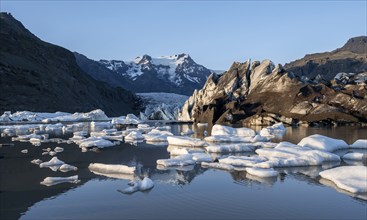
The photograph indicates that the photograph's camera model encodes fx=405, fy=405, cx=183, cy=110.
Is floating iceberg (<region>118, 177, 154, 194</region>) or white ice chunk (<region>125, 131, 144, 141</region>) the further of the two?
white ice chunk (<region>125, 131, 144, 141</region>)

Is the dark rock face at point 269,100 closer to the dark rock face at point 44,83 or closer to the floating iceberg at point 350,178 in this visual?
the dark rock face at point 44,83

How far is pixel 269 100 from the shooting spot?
61469mm

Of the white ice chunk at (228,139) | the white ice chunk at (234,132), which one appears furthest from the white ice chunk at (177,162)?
the white ice chunk at (234,132)

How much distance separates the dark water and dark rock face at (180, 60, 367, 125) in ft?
128

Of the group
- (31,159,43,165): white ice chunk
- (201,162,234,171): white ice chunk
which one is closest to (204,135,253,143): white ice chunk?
(201,162,234,171): white ice chunk

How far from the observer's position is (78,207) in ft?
37.9

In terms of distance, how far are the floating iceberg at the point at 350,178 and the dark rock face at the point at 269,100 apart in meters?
39.1

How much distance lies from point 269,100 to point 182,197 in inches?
1993

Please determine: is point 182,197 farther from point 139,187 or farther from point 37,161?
point 37,161

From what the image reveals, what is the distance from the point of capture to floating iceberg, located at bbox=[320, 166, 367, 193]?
43.3 feet

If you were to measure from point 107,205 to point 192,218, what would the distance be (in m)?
2.78

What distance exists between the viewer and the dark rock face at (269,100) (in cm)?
5456

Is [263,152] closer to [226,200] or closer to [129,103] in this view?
[226,200]

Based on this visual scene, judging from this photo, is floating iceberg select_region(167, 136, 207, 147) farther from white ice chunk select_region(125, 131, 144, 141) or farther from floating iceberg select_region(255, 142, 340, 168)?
floating iceberg select_region(255, 142, 340, 168)
